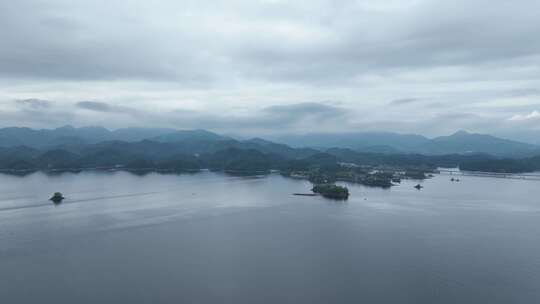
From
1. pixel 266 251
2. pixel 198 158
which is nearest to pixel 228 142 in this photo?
pixel 198 158

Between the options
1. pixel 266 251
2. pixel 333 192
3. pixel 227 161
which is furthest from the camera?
pixel 227 161

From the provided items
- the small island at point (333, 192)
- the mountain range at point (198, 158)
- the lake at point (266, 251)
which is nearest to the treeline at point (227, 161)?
the mountain range at point (198, 158)

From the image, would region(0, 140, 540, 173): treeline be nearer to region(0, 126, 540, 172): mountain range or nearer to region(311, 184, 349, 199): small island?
region(0, 126, 540, 172): mountain range

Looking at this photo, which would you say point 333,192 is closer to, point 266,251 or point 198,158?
point 266,251

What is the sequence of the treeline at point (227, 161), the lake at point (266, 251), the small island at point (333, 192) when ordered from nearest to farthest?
the lake at point (266, 251) < the small island at point (333, 192) < the treeline at point (227, 161)

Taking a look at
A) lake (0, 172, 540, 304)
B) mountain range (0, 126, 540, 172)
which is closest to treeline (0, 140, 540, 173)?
mountain range (0, 126, 540, 172)

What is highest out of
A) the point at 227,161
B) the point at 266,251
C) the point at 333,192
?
the point at 227,161

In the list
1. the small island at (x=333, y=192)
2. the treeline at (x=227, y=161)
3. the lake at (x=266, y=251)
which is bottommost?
the lake at (x=266, y=251)

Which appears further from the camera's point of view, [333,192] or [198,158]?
[198,158]

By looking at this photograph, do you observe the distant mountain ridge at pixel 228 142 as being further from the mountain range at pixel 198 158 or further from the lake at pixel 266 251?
the lake at pixel 266 251
